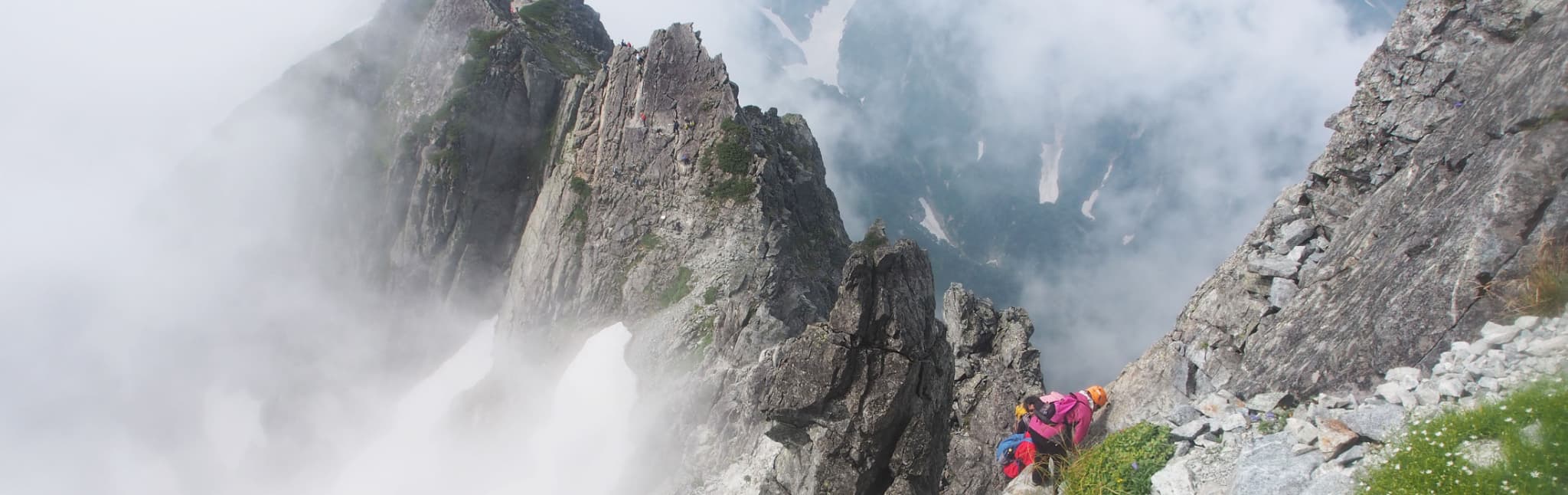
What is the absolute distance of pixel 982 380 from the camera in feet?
89.0

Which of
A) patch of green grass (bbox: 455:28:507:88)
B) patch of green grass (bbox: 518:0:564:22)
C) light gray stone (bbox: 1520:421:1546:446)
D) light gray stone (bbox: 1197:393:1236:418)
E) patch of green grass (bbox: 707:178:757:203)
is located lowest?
light gray stone (bbox: 1520:421:1546:446)

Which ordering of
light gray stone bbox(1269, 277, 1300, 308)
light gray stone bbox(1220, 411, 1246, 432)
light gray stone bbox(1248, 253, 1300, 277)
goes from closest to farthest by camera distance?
light gray stone bbox(1220, 411, 1246, 432), light gray stone bbox(1269, 277, 1300, 308), light gray stone bbox(1248, 253, 1300, 277)

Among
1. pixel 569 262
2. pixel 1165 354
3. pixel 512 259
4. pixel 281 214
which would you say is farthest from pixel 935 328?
pixel 281 214

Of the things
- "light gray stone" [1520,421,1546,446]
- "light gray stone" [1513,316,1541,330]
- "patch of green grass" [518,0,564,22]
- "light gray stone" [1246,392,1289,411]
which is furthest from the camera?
"patch of green grass" [518,0,564,22]

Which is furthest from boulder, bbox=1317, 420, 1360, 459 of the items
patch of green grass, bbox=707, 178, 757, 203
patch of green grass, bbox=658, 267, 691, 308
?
patch of green grass, bbox=707, 178, 757, 203

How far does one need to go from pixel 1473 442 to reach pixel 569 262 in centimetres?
6223

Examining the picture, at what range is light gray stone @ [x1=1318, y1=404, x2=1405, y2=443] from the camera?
8938mm

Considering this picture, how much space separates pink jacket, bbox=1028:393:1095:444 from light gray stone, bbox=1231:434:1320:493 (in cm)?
394

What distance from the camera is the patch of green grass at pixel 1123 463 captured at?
1125 centimetres

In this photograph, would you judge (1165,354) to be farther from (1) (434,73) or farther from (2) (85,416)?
(2) (85,416)

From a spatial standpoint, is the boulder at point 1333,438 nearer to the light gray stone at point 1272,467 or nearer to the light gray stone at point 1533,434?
the light gray stone at point 1272,467

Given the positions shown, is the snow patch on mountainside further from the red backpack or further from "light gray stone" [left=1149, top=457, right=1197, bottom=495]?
"light gray stone" [left=1149, top=457, right=1197, bottom=495]

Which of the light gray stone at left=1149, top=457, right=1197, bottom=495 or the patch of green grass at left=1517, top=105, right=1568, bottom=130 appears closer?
the light gray stone at left=1149, top=457, right=1197, bottom=495

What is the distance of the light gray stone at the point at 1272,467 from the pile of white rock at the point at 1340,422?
0.01 metres
